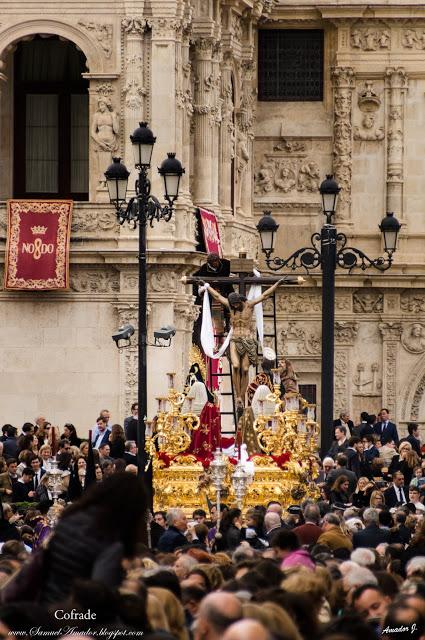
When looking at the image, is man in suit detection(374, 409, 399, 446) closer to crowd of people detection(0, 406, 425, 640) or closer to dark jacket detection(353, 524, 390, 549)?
crowd of people detection(0, 406, 425, 640)

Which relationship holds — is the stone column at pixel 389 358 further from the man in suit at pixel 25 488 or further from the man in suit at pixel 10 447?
the man in suit at pixel 25 488

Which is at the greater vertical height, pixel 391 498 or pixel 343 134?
pixel 343 134

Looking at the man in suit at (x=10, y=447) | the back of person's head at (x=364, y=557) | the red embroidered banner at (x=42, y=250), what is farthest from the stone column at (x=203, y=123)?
the back of person's head at (x=364, y=557)

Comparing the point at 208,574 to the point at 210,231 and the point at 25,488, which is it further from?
the point at 210,231

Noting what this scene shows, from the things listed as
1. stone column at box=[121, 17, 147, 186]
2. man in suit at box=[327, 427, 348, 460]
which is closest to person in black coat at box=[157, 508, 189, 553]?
man in suit at box=[327, 427, 348, 460]

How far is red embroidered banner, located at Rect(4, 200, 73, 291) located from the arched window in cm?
300

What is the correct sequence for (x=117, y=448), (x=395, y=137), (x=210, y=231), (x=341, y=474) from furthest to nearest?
(x=395, y=137), (x=210, y=231), (x=117, y=448), (x=341, y=474)

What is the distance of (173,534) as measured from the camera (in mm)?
20891

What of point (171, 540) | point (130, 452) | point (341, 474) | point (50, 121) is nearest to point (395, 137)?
point (50, 121)

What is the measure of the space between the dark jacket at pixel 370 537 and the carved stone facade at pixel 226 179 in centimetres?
1879

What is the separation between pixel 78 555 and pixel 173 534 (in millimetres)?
8354

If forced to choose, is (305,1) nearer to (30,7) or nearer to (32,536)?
(30,7)

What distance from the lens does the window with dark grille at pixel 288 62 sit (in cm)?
5091

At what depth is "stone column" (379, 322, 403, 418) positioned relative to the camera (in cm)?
5019
